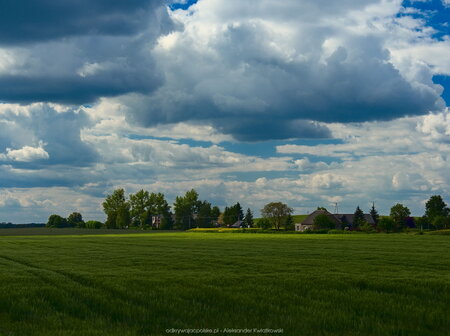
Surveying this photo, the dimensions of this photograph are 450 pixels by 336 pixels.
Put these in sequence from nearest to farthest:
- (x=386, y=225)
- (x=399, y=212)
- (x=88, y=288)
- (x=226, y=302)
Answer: (x=226, y=302)
(x=88, y=288)
(x=386, y=225)
(x=399, y=212)

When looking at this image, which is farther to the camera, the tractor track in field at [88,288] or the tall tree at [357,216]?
the tall tree at [357,216]

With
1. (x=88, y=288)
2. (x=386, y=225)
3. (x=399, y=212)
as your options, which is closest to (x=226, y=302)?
(x=88, y=288)

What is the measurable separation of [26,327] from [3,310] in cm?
327

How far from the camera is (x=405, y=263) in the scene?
29719mm

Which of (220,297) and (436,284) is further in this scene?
(436,284)

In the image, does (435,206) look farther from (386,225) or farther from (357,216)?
(386,225)

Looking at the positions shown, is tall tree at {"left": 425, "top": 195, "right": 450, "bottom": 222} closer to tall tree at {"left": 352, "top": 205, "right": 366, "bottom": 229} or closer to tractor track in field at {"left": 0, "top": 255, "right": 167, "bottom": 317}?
tall tree at {"left": 352, "top": 205, "right": 366, "bottom": 229}

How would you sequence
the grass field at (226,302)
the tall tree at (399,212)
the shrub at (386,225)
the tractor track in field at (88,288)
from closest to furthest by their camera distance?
the grass field at (226,302)
the tractor track in field at (88,288)
the shrub at (386,225)
the tall tree at (399,212)

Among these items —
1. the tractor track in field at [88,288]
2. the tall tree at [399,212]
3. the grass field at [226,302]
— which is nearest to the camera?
the grass field at [226,302]

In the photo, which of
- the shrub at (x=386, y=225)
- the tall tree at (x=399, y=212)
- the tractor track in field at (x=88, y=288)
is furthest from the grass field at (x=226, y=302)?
the tall tree at (x=399, y=212)

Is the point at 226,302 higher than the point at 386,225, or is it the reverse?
the point at 226,302

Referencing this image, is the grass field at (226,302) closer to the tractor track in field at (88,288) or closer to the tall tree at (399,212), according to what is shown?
the tractor track in field at (88,288)

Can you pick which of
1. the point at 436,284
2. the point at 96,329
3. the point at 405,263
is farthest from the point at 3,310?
the point at 405,263

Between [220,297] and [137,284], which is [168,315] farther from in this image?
[137,284]
